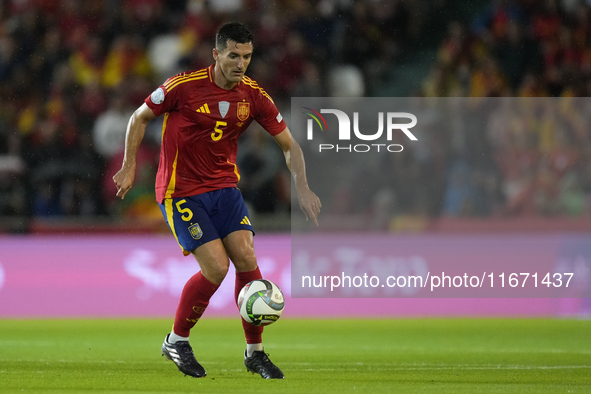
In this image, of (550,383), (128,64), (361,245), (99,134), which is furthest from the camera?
(128,64)

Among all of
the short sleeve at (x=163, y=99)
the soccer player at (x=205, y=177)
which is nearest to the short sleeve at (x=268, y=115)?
the soccer player at (x=205, y=177)

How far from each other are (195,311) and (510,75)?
7.51m

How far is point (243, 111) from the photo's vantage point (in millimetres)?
6176

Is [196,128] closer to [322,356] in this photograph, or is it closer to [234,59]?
[234,59]

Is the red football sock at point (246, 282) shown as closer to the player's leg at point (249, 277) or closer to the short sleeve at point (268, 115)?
the player's leg at point (249, 277)

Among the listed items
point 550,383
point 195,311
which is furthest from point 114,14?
point 550,383

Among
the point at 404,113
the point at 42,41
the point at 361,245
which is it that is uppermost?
the point at 42,41

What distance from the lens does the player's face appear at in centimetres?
591

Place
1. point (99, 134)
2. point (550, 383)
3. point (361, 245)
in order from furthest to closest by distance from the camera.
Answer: point (99, 134) < point (361, 245) < point (550, 383)

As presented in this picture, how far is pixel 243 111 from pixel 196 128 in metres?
0.33

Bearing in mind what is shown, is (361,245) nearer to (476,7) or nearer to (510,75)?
(510,75)

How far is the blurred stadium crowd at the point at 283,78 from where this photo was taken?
1118 cm

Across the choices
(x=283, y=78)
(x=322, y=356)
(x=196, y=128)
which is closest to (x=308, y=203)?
(x=196, y=128)

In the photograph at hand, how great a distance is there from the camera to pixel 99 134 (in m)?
12.3
